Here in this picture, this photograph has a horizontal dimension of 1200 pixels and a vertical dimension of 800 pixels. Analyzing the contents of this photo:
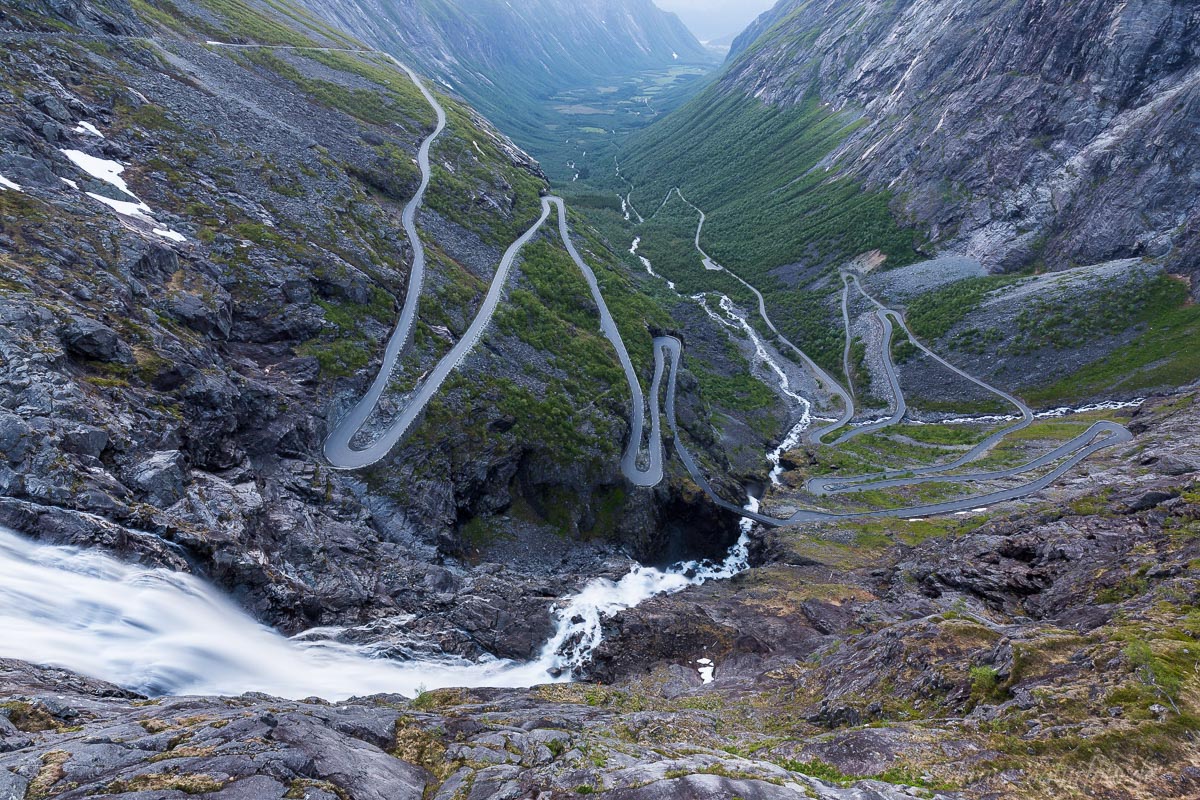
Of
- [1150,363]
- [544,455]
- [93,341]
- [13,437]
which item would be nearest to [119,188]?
[93,341]

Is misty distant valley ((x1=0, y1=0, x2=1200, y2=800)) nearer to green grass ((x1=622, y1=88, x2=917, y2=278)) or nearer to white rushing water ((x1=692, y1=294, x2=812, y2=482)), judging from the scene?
white rushing water ((x1=692, y1=294, x2=812, y2=482))

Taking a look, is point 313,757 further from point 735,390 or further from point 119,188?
point 735,390

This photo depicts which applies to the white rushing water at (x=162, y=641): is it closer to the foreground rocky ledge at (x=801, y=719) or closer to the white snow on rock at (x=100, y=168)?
the foreground rocky ledge at (x=801, y=719)

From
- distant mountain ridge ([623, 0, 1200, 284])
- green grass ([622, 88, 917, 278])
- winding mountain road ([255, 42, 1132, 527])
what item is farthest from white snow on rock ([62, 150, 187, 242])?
distant mountain ridge ([623, 0, 1200, 284])

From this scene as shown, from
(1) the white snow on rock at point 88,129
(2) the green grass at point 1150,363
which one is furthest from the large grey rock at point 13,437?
(2) the green grass at point 1150,363

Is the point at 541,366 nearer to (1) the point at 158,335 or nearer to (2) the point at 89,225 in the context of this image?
(1) the point at 158,335
